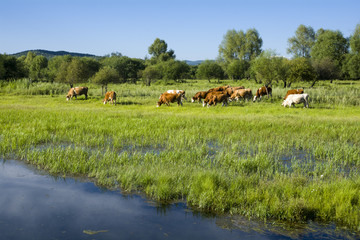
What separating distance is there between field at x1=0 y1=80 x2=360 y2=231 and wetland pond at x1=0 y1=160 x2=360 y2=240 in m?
0.35

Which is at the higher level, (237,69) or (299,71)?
(237,69)

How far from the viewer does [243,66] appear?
79.3 m

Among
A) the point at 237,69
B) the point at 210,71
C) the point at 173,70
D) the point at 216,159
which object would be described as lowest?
the point at 216,159

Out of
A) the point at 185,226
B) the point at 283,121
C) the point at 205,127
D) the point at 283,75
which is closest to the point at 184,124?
the point at 205,127

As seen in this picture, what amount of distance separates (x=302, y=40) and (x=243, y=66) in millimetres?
21699

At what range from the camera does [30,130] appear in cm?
1297

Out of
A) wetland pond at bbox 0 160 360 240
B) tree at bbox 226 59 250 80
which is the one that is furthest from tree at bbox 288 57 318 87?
tree at bbox 226 59 250 80

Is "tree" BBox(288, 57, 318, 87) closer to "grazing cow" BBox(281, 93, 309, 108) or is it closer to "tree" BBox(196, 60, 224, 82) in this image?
"grazing cow" BBox(281, 93, 309, 108)

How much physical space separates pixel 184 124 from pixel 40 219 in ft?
33.3

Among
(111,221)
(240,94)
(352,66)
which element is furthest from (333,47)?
(111,221)

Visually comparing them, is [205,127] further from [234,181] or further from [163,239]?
[163,239]

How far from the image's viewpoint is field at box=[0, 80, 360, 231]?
6.18 m

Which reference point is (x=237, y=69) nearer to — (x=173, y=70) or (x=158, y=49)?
(x=173, y=70)

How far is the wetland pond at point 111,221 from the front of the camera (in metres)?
5.23
